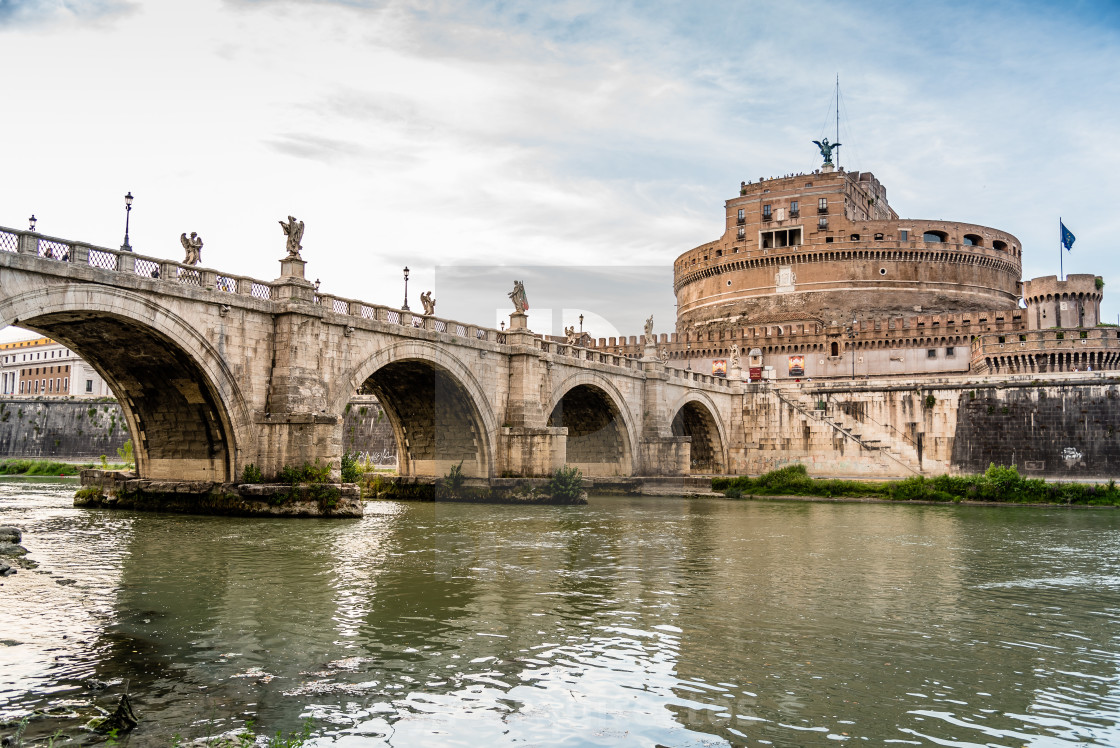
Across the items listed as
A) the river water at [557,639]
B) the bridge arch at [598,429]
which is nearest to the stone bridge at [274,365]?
the bridge arch at [598,429]

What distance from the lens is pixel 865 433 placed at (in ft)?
151

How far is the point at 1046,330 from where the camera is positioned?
48906mm

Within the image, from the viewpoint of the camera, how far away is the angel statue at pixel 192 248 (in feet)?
76.1

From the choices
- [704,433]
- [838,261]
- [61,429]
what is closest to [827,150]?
[838,261]

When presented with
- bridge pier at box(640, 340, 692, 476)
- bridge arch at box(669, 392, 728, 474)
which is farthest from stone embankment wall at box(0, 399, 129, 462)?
bridge arch at box(669, 392, 728, 474)

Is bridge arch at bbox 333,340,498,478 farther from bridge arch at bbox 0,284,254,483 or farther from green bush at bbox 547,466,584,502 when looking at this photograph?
bridge arch at bbox 0,284,254,483

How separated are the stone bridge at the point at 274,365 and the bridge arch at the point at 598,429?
1.29 ft

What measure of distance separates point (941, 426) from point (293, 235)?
32953mm

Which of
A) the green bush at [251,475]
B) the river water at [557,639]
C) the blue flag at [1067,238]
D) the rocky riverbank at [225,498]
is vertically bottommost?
the river water at [557,639]

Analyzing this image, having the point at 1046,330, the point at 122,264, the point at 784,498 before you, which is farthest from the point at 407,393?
the point at 1046,330

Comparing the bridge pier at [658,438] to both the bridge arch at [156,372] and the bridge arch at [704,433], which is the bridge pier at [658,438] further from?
the bridge arch at [156,372]

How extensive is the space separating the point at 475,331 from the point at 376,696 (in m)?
24.3

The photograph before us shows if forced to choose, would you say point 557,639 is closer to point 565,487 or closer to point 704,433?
point 565,487

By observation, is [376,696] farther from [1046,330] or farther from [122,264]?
[1046,330]
